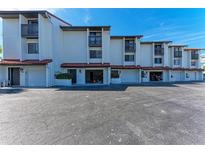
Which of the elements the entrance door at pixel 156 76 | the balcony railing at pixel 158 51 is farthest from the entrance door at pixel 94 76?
the balcony railing at pixel 158 51

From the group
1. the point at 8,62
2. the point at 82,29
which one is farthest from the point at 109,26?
the point at 8,62

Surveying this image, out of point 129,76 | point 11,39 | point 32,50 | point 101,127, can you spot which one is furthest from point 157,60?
point 101,127

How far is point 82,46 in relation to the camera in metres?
24.8

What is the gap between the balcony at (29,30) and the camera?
20172 mm

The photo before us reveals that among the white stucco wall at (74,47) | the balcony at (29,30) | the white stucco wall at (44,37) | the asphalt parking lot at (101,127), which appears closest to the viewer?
the asphalt parking lot at (101,127)

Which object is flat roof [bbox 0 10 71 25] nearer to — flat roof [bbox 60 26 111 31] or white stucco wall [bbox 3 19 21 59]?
white stucco wall [bbox 3 19 21 59]

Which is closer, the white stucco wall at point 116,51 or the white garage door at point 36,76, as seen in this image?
the white garage door at point 36,76

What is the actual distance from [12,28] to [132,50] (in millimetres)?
20548

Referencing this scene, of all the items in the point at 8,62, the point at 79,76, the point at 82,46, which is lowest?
the point at 79,76

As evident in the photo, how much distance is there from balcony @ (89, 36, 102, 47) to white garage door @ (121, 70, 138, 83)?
7354 mm

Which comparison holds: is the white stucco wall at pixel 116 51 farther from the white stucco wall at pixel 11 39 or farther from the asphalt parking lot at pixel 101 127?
the asphalt parking lot at pixel 101 127
